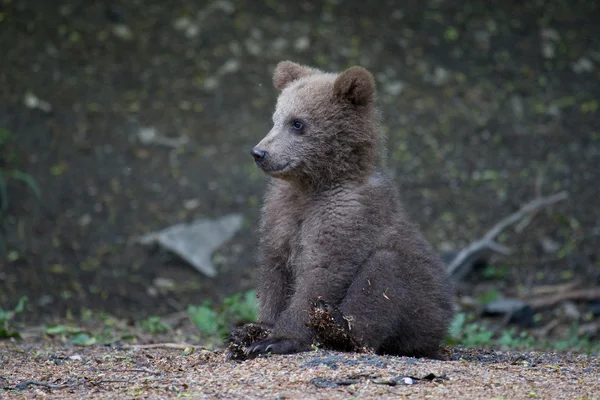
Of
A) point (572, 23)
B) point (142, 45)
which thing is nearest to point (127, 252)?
→ point (142, 45)

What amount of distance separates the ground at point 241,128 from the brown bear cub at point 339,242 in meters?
3.32

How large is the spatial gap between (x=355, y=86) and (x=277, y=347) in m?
1.71

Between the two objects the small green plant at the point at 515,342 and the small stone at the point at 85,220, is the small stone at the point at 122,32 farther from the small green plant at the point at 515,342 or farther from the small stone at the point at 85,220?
the small green plant at the point at 515,342

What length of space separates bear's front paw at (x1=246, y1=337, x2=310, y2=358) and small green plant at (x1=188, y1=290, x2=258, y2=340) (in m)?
1.98

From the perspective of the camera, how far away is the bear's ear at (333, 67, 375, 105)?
548 cm

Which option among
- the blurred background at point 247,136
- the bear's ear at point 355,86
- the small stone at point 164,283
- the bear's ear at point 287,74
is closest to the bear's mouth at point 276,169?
the bear's ear at point 355,86

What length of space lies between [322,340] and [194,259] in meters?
Answer: 4.33

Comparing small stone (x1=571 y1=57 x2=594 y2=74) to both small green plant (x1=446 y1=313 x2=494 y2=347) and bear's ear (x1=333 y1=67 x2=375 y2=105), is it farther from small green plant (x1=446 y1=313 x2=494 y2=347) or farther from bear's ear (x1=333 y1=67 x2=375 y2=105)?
bear's ear (x1=333 y1=67 x2=375 y2=105)

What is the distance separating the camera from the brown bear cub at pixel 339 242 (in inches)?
201

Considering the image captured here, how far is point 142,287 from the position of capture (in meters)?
8.84

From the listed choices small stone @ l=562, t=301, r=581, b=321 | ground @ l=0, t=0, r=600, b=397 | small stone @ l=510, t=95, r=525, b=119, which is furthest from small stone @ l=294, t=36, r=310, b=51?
small stone @ l=562, t=301, r=581, b=321

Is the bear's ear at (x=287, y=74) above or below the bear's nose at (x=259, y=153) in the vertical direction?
above

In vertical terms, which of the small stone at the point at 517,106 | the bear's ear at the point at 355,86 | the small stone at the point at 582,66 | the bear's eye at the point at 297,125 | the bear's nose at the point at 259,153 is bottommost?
the bear's nose at the point at 259,153

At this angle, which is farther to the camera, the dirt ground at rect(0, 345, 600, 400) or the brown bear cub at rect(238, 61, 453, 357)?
the brown bear cub at rect(238, 61, 453, 357)
